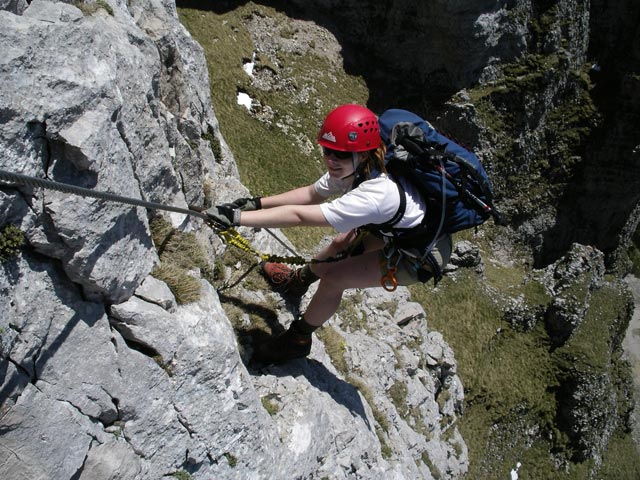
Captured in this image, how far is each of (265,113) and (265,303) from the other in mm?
23918

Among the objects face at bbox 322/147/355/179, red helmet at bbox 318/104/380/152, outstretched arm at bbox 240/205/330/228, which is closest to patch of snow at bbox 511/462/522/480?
face at bbox 322/147/355/179

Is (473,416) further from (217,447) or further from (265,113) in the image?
(265,113)

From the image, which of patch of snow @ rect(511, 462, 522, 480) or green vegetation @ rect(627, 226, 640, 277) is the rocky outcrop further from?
green vegetation @ rect(627, 226, 640, 277)

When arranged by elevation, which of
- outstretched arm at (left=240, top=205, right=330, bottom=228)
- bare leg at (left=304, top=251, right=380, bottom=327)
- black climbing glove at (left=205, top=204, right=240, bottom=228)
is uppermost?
outstretched arm at (left=240, top=205, right=330, bottom=228)

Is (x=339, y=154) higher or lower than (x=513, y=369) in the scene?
higher

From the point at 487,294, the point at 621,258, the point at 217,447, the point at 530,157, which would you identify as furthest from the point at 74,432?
the point at 621,258

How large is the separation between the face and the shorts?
1.79 meters

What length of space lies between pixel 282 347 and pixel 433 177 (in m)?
4.36

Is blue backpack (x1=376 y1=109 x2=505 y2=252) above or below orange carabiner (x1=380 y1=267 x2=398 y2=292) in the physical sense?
above

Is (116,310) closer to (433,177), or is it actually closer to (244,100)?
(433,177)

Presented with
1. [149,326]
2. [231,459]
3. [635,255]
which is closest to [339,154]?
[149,326]

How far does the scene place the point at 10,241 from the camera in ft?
18.2

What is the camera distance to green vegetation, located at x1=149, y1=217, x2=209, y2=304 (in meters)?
7.95

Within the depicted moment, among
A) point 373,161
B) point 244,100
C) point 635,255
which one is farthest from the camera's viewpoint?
point 635,255
